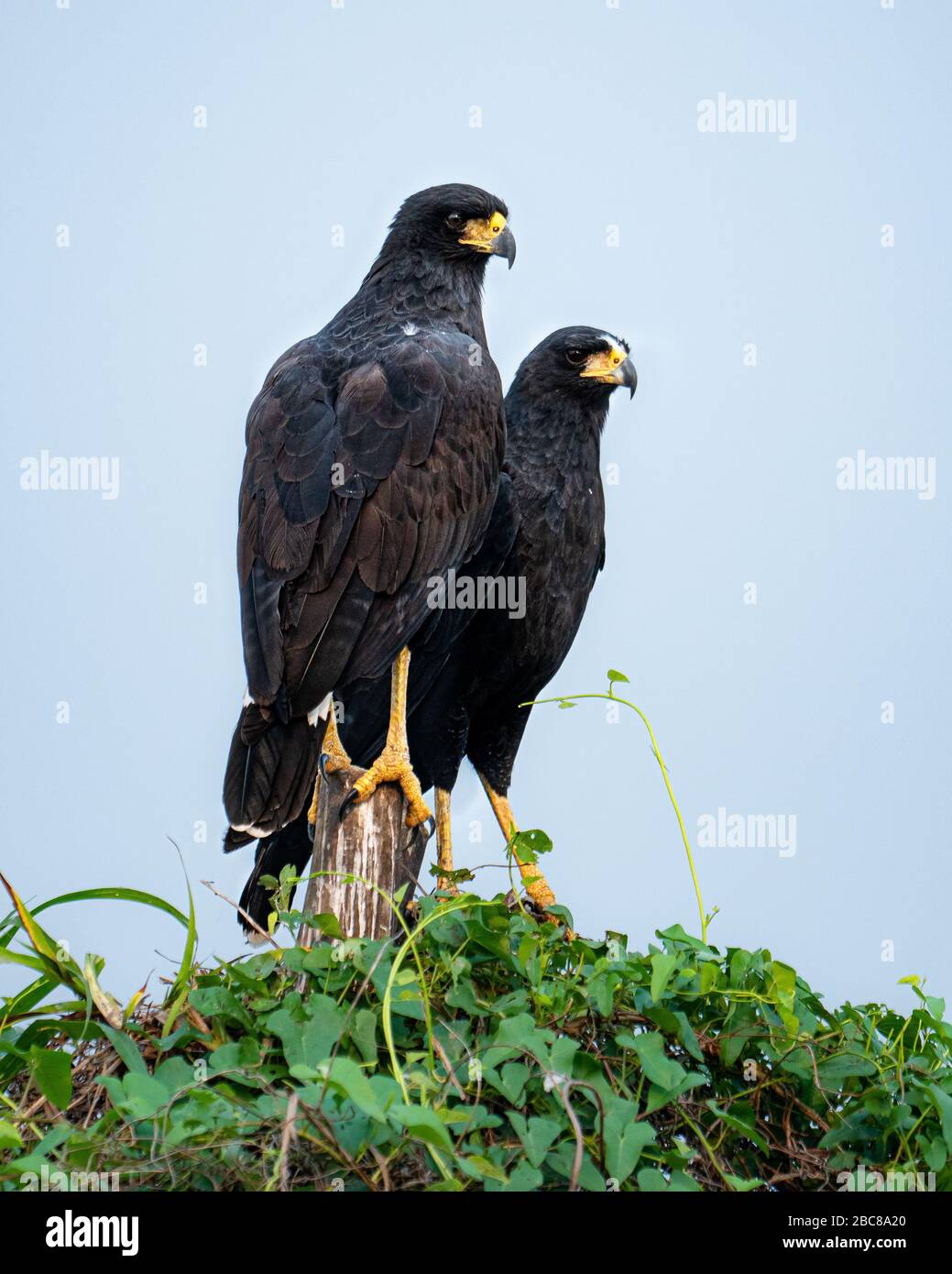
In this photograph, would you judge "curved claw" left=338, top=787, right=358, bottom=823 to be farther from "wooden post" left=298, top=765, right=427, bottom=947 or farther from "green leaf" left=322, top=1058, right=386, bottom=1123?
"green leaf" left=322, top=1058, right=386, bottom=1123

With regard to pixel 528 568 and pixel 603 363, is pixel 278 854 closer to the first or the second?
pixel 528 568

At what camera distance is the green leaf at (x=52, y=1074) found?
1.86 meters

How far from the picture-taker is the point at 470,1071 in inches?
68.9

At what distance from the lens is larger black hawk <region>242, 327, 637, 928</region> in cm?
400

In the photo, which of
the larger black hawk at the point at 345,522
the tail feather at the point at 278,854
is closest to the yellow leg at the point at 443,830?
the tail feather at the point at 278,854

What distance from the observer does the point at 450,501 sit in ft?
11.0

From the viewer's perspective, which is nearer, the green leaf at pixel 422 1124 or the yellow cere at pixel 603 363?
the green leaf at pixel 422 1124

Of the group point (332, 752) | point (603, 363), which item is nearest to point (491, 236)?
point (603, 363)

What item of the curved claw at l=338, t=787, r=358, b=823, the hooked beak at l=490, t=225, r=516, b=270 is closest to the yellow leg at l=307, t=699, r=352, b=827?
the curved claw at l=338, t=787, r=358, b=823

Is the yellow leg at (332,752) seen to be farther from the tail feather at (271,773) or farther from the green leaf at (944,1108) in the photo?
the green leaf at (944,1108)

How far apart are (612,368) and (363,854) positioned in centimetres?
207
